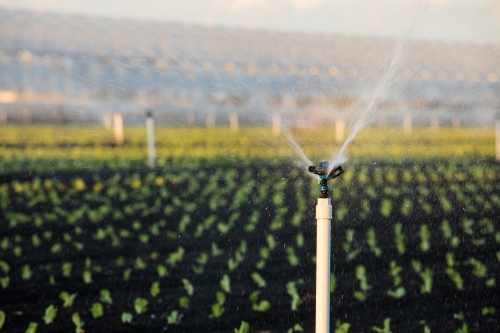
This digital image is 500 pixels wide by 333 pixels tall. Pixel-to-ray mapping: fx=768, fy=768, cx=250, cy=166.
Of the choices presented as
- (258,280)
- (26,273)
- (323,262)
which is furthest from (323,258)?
(26,273)

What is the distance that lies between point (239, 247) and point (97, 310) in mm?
1684

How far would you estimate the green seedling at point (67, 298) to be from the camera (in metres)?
4.00

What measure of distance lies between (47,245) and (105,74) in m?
12.9

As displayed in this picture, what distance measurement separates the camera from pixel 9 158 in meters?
11.9

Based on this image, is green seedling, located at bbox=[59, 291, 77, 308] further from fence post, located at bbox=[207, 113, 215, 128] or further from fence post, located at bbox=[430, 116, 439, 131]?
fence post, located at bbox=[207, 113, 215, 128]

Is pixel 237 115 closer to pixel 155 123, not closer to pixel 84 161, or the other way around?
pixel 155 123

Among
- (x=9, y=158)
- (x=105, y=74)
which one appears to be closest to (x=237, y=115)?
(x=105, y=74)

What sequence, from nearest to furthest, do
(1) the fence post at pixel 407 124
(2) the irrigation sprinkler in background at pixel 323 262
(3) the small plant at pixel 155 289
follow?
(2) the irrigation sprinkler in background at pixel 323 262
(3) the small plant at pixel 155 289
(1) the fence post at pixel 407 124

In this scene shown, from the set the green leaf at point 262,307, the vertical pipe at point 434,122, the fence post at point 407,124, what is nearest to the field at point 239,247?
the green leaf at point 262,307

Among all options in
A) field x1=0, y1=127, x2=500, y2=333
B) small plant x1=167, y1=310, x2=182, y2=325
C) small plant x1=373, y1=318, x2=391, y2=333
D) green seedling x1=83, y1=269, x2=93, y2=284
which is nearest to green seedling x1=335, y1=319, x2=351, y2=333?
field x1=0, y1=127, x2=500, y2=333

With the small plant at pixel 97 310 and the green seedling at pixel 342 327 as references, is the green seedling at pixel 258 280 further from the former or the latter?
the small plant at pixel 97 310

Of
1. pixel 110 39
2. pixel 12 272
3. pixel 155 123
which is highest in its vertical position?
pixel 110 39

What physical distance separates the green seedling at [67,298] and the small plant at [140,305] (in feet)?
1.17

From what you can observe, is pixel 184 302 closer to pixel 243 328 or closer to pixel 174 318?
pixel 174 318
